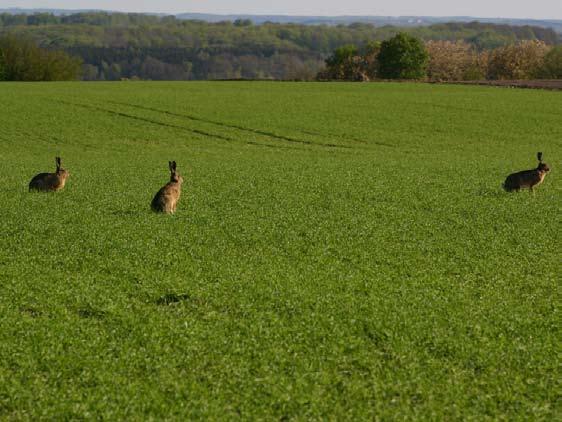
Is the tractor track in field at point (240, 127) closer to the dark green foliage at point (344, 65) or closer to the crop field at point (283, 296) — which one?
the crop field at point (283, 296)

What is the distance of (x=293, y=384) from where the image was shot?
7613 mm

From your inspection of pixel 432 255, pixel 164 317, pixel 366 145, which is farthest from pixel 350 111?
pixel 164 317

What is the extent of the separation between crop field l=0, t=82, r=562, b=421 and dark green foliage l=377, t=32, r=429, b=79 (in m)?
73.1

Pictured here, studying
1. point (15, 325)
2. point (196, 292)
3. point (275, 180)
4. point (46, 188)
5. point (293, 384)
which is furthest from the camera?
point (275, 180)

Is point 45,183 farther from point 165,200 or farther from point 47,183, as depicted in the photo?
point 165,200

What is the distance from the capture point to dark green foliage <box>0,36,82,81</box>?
292ft

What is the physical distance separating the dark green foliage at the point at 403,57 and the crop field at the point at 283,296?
73.1 metres

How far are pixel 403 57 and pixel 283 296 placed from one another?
89.8 meters

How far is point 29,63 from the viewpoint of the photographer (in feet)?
296

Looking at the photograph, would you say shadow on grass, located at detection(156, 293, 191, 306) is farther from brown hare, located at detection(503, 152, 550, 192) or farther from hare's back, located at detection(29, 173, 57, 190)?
brown hare, located at detection(503, 152, 550, 192)

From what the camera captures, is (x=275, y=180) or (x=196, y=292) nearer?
(x=196, y=292)

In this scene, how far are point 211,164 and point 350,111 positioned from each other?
25106mm

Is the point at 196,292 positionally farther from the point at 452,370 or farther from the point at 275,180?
the point at 275,180

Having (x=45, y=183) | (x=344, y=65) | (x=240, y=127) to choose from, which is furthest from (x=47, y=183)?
(x=344, y=65)
